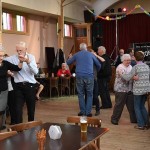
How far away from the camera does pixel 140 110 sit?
5496 millimetres

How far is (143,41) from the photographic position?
1373 centimetres

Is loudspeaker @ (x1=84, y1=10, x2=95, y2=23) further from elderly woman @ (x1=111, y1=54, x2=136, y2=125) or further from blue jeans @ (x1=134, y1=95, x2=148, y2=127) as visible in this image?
blue jeans @ (x1=134, y1=95, x2=148, y2=127)

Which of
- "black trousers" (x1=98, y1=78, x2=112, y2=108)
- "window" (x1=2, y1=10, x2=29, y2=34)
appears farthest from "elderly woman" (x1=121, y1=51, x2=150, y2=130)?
"window" (x1=2, y1=10, x2=29, y2=34)

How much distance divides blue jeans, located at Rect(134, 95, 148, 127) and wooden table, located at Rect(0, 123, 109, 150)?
104 inches

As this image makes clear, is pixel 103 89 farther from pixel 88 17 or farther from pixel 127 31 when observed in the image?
pixel 127 31

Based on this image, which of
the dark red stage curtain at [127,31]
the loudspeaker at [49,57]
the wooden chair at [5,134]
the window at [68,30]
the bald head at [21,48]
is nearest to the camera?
the wooden chair at [5,134]

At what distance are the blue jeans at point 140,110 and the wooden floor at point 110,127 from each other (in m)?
0.18

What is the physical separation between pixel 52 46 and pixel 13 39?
244 centimetres

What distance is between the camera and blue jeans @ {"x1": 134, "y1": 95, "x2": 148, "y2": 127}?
5.39 m

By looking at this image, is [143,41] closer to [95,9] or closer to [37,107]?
[95,9]

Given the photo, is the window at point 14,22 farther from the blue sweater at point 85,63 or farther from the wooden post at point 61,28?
the blue sweater at point 85,63

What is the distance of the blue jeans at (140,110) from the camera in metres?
5.39

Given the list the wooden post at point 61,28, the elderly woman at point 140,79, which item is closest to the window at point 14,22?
the wooden post at point 61,28

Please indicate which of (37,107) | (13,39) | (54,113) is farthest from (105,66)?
(13,39)
